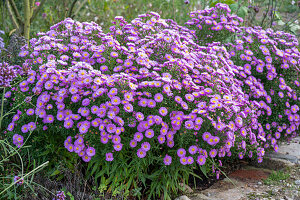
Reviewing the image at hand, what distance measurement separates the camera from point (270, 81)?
11.4 feet

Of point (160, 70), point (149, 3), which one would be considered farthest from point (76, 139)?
point (149, 3)

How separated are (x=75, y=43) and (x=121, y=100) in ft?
3.26

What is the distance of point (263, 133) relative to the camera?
10.6ft

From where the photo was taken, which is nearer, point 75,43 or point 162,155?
point 162,155

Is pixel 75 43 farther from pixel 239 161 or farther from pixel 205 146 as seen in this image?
pixel 239 161

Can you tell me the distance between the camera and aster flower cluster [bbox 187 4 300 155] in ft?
11.0

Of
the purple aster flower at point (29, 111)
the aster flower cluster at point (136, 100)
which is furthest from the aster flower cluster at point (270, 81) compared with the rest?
the purple aster flower at point (29, 111)

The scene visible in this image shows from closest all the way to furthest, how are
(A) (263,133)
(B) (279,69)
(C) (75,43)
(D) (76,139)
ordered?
(D) (76,139), (C) (75,43), (A) (263,133), (B) (279,69)

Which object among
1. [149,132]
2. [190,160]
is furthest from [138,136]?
[190,160]

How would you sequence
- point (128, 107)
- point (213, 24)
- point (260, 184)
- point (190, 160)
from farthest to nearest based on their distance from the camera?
1. point (213, 24)
2. point (260, 184)
3. point (190, 160)
4. point (128, 107)

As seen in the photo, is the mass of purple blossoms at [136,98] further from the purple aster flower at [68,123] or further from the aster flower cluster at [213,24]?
→ the aster flower cluster at [213,24]

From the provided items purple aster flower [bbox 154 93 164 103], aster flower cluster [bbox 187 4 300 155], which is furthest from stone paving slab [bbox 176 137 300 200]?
purple aster flower [bbox 154 93 164 103]

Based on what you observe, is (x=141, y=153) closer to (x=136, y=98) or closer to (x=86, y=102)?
(x=136, y=98)

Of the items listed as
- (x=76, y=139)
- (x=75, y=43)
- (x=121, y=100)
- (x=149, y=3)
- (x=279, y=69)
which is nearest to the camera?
(x=121, y=100)
